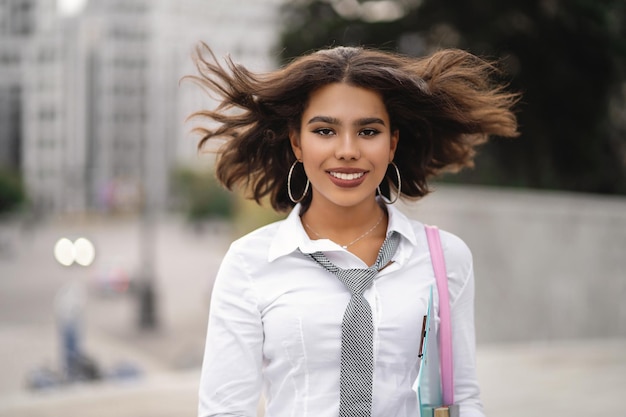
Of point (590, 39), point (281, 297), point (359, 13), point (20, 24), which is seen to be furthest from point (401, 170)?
point (20, 24)

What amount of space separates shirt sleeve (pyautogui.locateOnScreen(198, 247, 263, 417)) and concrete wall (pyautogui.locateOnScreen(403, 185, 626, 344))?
24.0 ft

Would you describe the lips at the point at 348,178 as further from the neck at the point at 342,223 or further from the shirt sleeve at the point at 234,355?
the shirt sleeve at the point at 234,355

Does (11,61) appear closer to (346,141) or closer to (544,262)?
(544,262)

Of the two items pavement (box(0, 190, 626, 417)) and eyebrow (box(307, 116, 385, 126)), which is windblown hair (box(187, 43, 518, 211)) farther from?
pavement (box(0, 190, 626, 417))

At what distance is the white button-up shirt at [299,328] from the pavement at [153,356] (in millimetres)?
4172

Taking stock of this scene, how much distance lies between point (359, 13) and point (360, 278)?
13.5m

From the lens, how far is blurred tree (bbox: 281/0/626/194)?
12828 millimetres

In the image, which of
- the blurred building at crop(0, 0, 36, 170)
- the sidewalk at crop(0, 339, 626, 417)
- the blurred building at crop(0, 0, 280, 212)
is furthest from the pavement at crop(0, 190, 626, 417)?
the blurred building at crop(0, 0, 280, 212)

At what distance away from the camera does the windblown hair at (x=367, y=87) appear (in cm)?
225

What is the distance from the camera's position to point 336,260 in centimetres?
218

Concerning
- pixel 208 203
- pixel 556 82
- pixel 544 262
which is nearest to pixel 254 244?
pixel 544 262

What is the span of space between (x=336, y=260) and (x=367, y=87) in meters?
0.44

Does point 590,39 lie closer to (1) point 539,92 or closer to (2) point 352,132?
(1) point 539,92

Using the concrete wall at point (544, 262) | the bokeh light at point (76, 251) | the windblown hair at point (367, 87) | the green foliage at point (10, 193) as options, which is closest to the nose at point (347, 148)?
the windblown hair at point (367, 87)
